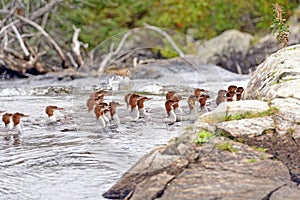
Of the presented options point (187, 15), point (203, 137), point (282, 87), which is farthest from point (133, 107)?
point (187, 15)

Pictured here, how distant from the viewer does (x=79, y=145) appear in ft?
23.1

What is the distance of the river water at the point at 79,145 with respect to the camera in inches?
215

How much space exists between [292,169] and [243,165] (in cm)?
48

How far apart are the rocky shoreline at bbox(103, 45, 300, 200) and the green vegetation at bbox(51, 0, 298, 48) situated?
15.6 meters

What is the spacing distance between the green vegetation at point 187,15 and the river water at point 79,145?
429 inches

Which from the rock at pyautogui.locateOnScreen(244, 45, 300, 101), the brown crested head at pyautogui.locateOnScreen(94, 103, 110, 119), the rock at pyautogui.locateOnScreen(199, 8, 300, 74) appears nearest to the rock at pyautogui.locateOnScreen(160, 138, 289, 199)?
the rock at pyautogui.locateOnScreen(244, 45, 300, 101)

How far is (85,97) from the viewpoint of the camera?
27.2 feet

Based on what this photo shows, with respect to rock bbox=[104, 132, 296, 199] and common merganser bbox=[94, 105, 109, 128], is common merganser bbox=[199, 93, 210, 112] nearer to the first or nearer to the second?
common merganser bbox=[94, 105, 109, 128]

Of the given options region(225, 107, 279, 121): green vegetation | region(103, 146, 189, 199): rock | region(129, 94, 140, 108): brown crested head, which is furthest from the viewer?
region(129, 94, 140, 108): brown crested head

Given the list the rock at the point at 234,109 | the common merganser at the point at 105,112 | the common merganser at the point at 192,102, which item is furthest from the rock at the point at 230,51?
the rock at the point at 234,109

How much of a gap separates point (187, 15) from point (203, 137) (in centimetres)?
1708

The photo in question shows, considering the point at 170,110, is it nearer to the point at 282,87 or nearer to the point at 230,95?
the point at 230,95

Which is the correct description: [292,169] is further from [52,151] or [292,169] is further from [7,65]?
[7,65]

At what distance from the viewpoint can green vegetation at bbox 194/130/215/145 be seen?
5.44 metres
